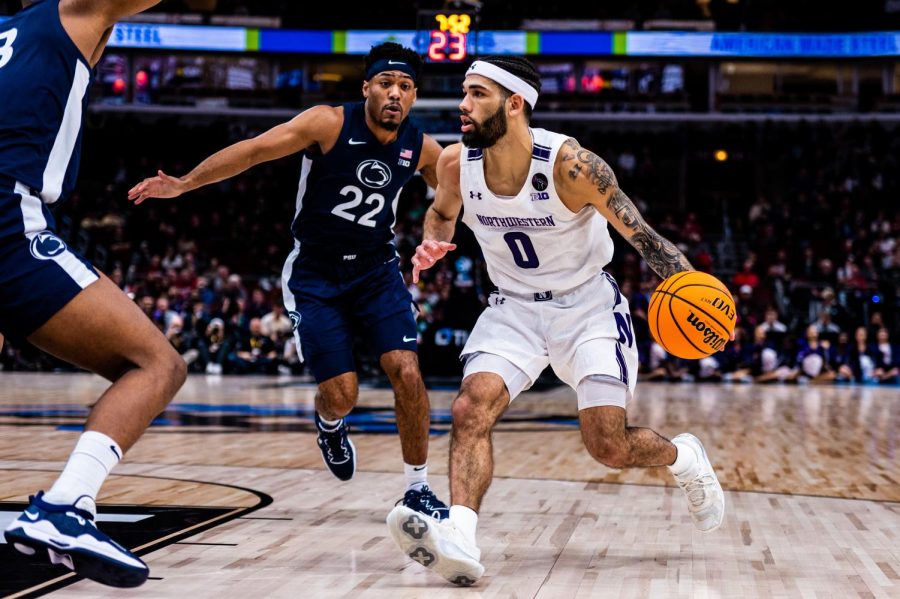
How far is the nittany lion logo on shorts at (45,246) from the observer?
3.34m

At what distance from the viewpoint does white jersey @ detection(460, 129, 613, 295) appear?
4.61 metres

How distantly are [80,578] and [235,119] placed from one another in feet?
90.4

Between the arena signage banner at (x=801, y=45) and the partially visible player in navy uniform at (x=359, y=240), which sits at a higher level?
the arena signage banner at (x=801, y=45)

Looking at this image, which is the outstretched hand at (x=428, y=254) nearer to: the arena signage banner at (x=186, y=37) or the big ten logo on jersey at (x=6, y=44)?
the big ten logo on jersey at (x=6, y=44)

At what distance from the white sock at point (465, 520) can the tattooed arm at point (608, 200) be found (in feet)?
4.12

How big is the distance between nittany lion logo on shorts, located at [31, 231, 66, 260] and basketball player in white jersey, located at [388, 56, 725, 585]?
158cm

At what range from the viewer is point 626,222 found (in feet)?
14.8

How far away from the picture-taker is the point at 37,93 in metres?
3.35

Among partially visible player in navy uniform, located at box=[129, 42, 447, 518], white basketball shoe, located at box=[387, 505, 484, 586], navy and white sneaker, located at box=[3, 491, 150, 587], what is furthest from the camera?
partially visible player in navy uniform, located at box=[129, 42, 447, 518]

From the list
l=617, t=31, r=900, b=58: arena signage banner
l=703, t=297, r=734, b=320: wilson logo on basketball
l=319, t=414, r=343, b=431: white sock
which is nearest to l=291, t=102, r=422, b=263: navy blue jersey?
l=319, t=414, r=343, b=431: white sock

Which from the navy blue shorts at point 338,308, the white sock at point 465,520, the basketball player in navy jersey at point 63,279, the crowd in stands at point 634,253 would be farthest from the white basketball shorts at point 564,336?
the crowd in stands at point 634,253

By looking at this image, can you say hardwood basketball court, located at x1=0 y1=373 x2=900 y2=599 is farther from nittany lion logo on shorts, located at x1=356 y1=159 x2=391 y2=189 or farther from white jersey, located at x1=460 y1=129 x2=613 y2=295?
nittany lion logo on shorts, located at x1=356 y1=159 x2=391 y2=189

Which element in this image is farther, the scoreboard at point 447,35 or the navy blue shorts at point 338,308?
the scoreboard at point 447,35

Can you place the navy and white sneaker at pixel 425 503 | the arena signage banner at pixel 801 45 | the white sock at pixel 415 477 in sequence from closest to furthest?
the navy and white sneaker at pixel 425 503 → the white sock at pixel 415 477 → the arena signage banner at pixel 801 45
